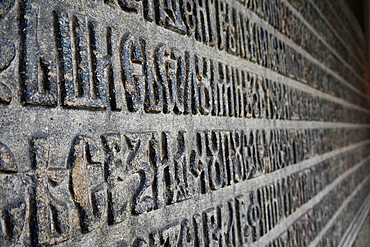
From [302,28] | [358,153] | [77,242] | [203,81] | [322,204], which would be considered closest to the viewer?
[77,242]

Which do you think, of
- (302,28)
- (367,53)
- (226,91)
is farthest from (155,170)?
(367,53)

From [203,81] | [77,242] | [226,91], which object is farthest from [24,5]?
[226,91]

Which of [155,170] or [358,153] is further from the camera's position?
[358,153]

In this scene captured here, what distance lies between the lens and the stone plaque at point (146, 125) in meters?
0.51

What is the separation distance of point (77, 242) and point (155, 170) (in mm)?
259

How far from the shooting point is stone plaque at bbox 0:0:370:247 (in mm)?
511

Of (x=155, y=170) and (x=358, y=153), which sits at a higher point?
(x=155, y=170)

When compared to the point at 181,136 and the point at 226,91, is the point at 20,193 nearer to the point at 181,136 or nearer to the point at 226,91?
the point at 181,136

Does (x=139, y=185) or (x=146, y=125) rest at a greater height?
(x=146, y=125)

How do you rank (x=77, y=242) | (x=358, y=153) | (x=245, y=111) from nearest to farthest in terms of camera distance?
1. (x=77, y=242)
2. (x=245, y=111)
3. (x=358, y=153)

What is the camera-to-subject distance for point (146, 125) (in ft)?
2.49

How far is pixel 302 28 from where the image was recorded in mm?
2178

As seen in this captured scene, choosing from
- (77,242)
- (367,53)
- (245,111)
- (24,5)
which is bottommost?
(77,242)

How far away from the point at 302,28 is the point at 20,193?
219 centimetres
